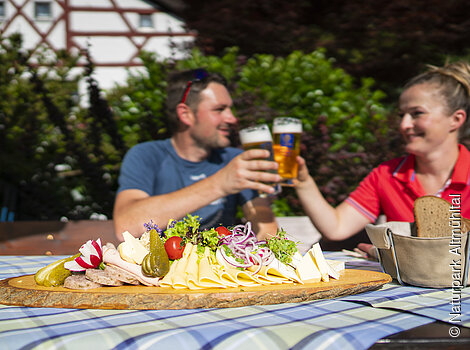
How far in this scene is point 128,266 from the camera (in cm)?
125

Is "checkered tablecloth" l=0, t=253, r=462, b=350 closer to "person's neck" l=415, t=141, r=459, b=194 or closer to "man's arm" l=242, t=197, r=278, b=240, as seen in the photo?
"person's neck" l=415, t=141, r=459, b=194

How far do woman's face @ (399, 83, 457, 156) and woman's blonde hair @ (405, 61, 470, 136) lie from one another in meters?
0.04

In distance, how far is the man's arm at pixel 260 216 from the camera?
305 centimetres

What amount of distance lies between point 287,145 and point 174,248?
114 cm

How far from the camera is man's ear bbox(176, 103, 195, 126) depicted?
3.27 metres

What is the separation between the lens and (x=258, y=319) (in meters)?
0.99

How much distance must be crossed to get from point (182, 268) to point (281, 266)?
266mm

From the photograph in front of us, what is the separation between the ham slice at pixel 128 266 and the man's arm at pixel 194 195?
1.02m

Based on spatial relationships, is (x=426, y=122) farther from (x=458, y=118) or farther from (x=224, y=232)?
(x=224, y=232)

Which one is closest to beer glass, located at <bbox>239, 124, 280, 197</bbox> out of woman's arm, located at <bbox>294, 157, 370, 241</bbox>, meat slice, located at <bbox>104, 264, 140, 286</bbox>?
woman's arm, located at <bbox>294, 157, 370, 241</bbox>

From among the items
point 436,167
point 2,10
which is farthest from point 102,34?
point 436,167

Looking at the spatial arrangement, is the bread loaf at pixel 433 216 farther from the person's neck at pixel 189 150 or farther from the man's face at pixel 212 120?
the person's neck at pixel 189 150

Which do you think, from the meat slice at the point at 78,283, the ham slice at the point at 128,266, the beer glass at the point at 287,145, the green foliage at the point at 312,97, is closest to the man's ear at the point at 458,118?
the beer glass at the point at 287,145

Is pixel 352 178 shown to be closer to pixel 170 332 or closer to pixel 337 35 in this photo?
pixel 170 332
